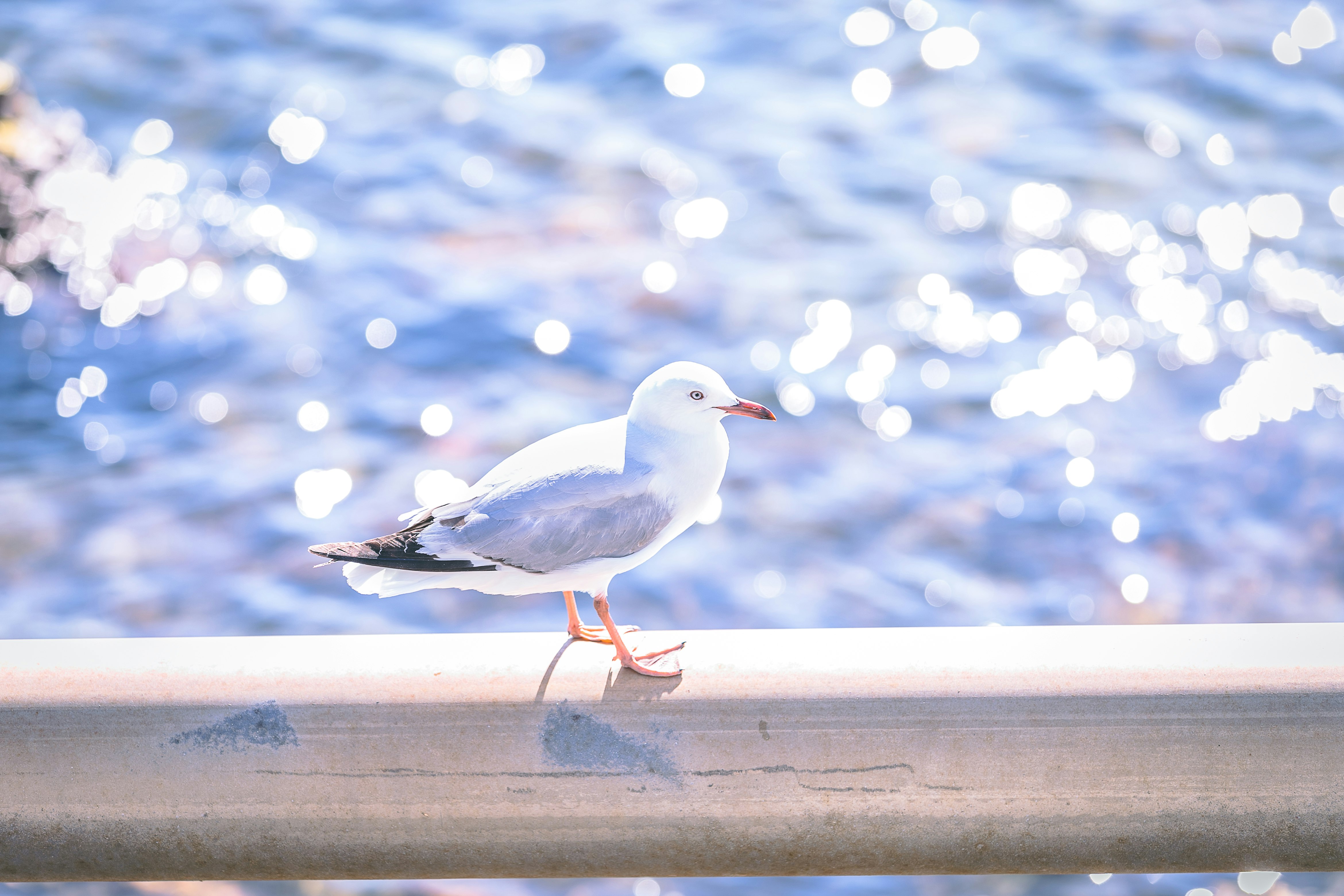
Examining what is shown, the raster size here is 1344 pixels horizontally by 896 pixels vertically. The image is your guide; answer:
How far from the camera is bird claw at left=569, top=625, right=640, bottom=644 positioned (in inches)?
83.8

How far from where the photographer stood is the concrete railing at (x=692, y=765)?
152 centimetres

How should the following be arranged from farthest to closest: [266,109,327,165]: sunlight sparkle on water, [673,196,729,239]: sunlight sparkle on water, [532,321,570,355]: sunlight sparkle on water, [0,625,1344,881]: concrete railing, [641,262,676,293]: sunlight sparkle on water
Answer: [266,109,327,165]: sunlight sparkle on water < [673,196,729,239]: sunlight sparkle on water < [641,262,676,293]: sunlight sparkle on water < [532,321,570,355]: sunlight sparkle on water < [0,625,1344,881]: concrete railing

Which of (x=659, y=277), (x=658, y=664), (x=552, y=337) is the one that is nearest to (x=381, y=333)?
(x=552, y=337)

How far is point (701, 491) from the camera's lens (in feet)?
7.46

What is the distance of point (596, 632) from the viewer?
245 cm

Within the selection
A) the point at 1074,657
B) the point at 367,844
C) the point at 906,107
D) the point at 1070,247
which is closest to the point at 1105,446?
the point at 1070,247

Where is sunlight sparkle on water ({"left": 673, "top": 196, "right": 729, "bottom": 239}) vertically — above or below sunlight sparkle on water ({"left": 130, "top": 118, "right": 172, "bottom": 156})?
below

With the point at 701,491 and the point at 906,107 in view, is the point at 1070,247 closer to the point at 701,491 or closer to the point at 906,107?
the point at 906,107

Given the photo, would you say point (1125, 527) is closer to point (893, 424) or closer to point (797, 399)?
point (893, 424)

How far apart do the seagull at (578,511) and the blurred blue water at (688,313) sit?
2.09 m

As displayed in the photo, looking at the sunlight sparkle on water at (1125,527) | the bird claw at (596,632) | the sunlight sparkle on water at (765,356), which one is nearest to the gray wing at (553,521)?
the bird claw at (596,632)

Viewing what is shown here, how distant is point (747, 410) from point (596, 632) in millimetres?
544

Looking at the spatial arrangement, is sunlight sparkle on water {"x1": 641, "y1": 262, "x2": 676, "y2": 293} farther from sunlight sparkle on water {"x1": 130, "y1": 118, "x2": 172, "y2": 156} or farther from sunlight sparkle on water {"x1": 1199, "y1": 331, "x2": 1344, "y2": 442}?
sunlight sparkle on water {"x1": 130, "y1": 118, "x2": 172, "y2": 156}

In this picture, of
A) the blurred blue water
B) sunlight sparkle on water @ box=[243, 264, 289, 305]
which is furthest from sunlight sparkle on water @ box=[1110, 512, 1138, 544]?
sunlight sparkle on water @ box=[243, 264, 289, 305]
